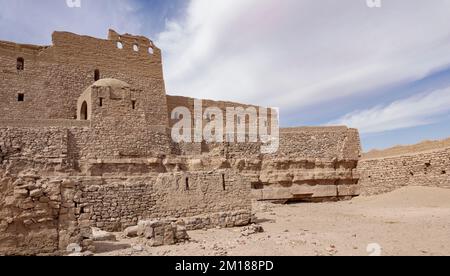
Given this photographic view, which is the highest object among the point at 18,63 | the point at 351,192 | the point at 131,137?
the point at 18,63

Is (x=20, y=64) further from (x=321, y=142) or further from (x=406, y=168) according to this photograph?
(x=406, y=168)

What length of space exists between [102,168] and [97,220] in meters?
5.99

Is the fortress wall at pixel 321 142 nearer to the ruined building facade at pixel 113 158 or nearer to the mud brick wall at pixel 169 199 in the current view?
the ruined building facade at pixel 113 158

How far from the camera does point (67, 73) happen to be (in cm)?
2112

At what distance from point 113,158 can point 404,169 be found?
1410cm

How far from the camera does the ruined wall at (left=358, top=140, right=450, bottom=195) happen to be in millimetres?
17562

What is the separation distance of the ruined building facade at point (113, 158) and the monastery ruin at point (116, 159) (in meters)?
0.03

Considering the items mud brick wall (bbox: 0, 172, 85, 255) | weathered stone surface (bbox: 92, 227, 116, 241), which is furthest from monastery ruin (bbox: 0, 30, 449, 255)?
weathered stone surface (bbox: 92, 227, 116, 241)

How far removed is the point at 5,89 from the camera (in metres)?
19.1
